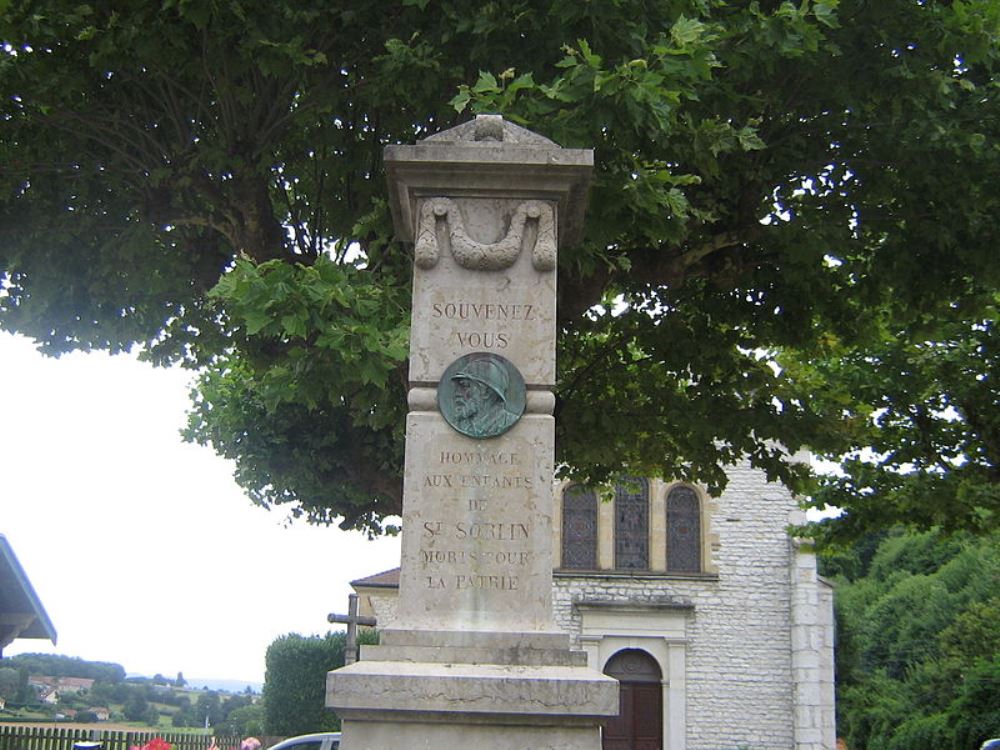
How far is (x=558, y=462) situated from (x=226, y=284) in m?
5.43

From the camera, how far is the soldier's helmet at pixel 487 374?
5781mm

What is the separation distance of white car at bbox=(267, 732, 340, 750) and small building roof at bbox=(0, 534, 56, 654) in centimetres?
355

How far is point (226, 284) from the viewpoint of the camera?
7.73 meters

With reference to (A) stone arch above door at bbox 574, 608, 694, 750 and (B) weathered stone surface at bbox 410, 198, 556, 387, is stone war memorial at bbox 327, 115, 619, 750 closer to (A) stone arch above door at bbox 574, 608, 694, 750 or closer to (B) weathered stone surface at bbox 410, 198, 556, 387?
(B) weathered stone surface at bbox 410, 198, 556, 387

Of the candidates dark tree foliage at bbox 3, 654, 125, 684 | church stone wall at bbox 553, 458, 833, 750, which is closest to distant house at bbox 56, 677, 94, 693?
dark tree foliage at bbox 3, 654, 125, 684

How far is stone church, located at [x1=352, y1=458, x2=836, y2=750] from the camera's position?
76.5 ft

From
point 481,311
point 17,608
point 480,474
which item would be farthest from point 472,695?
point 17,608

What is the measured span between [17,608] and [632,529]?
52.2ft

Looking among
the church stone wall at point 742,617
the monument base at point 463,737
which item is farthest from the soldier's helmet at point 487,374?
the church stone wall at point 742,617

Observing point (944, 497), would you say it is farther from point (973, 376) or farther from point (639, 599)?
point (639, 599)

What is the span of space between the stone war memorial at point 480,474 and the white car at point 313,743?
8561 mm

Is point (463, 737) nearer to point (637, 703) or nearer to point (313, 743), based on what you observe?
point (313, 743)

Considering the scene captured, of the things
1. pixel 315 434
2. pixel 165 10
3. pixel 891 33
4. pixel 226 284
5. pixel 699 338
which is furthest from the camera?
pixel 315 434

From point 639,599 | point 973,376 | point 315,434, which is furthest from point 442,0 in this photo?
point 639,599
